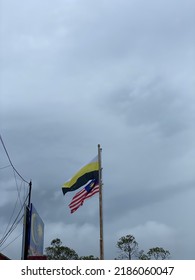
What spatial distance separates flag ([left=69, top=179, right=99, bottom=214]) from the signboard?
731 cm

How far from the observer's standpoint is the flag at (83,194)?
20.5 m

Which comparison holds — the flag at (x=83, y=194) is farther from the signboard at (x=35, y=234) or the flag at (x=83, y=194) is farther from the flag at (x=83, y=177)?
the signboard at (x=35, y=234)

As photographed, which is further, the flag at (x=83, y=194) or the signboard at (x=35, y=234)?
the signboard at (x=35, y=234)

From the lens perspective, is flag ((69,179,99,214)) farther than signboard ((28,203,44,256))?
No

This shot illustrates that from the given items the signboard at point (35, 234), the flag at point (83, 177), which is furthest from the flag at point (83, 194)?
the signboard at point (35, 234)

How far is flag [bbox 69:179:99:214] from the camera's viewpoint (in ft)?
67.1

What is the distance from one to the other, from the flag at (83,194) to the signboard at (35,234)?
7.31 meters

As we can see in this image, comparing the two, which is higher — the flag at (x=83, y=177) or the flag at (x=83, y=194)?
the flag at (x=83, y=177)

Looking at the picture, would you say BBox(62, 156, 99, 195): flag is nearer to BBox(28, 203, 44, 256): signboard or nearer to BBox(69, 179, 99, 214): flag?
BBox(69, 179, 99, 214): flag

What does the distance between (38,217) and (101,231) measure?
11.9m

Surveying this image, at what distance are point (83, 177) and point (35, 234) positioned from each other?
10.1 m

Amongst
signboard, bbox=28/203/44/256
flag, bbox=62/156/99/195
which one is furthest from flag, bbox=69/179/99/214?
signboard, bbox=28/203/44/256

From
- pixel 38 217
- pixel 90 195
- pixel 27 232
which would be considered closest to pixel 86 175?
pixel 90 195
